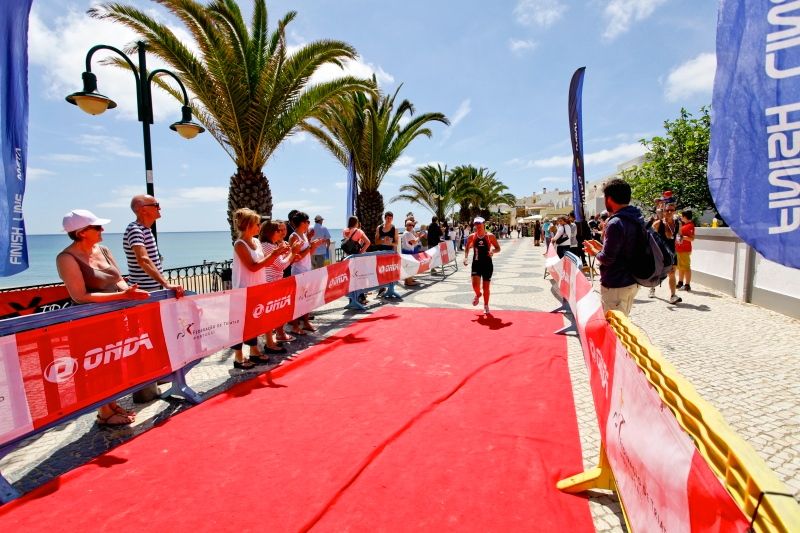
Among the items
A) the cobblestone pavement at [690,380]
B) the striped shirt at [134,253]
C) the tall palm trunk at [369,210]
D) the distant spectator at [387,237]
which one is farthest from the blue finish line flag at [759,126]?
the tall palm trunk at [369,210]

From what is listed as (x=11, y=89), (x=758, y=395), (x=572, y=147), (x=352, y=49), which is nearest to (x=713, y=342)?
(x=758, y=395)

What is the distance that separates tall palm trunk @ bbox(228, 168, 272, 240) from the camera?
34.8ft

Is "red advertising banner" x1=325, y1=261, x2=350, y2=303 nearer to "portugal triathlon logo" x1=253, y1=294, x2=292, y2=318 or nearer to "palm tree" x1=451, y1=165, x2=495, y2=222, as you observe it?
"portugal triathlon logo" x1=253, y1=294, x2=292, y2=318

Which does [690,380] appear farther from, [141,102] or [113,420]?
[141,102]

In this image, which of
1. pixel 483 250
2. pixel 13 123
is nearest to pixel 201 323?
pixel 13 123

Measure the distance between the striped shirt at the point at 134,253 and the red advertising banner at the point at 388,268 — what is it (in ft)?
18.6

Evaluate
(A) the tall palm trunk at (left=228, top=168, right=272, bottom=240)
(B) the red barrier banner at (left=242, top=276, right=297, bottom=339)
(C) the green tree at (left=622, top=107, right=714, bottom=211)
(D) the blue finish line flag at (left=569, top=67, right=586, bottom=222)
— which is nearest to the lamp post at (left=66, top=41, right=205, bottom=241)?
(B) the red barrier banner at (left=242, top=276, right=297, bottom=339)

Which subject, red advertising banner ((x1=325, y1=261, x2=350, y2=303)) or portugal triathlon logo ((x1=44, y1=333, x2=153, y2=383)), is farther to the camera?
red advertising banner ((x1=325, y1=261, x2=350, y2=303))

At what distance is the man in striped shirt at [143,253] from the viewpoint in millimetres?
4238

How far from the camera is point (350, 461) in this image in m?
3.12

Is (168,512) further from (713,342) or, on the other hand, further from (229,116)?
(229,116)

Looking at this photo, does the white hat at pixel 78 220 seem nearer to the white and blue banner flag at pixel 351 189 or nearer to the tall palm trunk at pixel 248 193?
the tall palm trunk at pixel 248 193

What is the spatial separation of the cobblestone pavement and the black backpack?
1363mm

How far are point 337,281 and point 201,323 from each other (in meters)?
3.72
